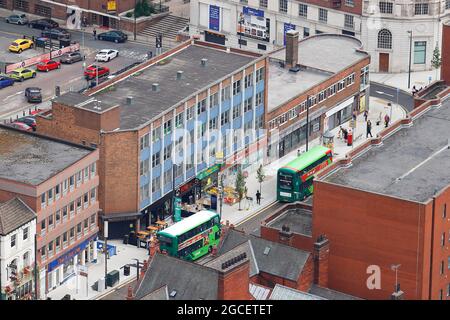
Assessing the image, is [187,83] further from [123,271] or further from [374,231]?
[374,231]

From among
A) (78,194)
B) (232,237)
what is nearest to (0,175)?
(78,194)

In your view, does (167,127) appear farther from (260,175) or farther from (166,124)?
(260,175)

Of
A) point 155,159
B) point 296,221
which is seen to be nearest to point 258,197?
point 155,159

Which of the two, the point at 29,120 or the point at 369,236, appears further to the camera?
the point at 29,120

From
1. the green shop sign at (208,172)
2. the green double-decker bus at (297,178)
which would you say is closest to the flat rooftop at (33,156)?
the green shop sign at (208,172)

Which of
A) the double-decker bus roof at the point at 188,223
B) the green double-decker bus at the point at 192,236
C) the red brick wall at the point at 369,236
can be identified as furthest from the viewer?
the double-decker bus roof at the point at 188,223

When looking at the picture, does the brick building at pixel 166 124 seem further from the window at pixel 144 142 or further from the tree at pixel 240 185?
the tree at pixel 240 185

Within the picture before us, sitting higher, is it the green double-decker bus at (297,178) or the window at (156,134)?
the window at (156,134)

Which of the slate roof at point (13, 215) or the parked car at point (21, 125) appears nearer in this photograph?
the slate roof at point (13, 215)
